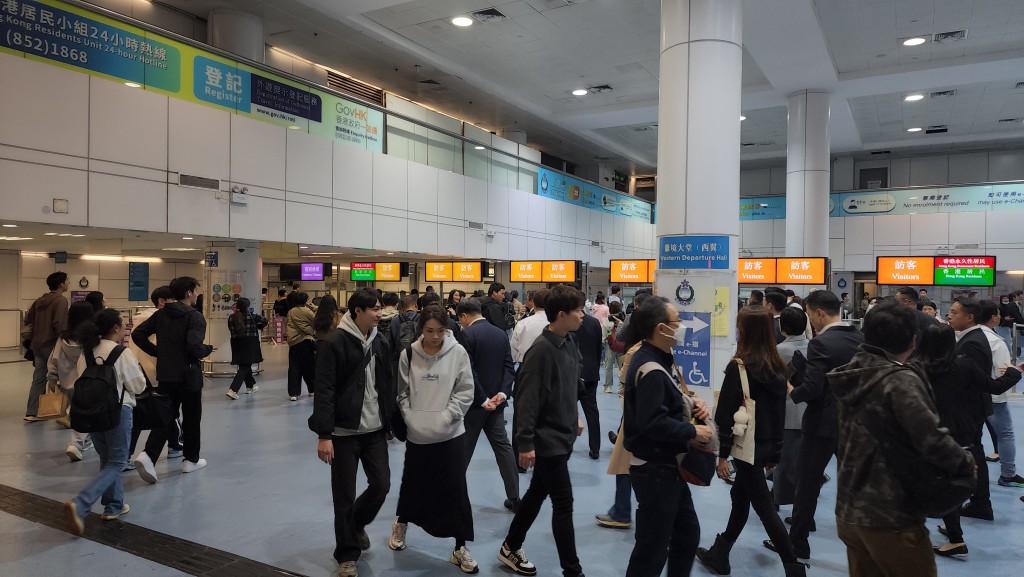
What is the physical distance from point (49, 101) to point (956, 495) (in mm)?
9904

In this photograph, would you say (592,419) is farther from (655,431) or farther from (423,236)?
(423,236)

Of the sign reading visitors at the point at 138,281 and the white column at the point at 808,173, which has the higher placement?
the white column at the point at 808,173

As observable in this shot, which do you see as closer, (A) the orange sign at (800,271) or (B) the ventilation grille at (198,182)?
(B) the ventilation grille at (198,182)

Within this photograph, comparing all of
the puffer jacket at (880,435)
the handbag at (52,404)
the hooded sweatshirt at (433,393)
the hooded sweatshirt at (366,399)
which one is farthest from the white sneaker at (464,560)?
the handbag at (52,404)

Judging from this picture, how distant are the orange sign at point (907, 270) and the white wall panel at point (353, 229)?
34.2 ft

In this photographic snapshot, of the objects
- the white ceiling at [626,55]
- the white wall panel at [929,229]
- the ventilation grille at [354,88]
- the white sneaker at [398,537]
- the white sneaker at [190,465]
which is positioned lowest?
the white sneaker at [190,465]

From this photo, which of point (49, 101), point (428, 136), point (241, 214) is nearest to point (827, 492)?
point (241, 214)

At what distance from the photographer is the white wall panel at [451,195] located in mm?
14750

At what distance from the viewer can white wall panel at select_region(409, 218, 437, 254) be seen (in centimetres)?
1396

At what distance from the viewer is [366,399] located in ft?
12.7

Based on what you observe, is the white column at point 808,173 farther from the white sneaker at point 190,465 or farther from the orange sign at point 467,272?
the white sneaker at point 190,465

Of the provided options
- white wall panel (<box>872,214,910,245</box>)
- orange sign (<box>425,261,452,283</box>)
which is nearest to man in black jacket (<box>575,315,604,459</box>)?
orange sign (<box>425,261,452,283</box>)

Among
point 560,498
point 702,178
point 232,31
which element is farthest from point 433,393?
point 232,31

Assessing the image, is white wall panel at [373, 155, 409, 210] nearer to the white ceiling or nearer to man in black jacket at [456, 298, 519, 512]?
the white ceiling
